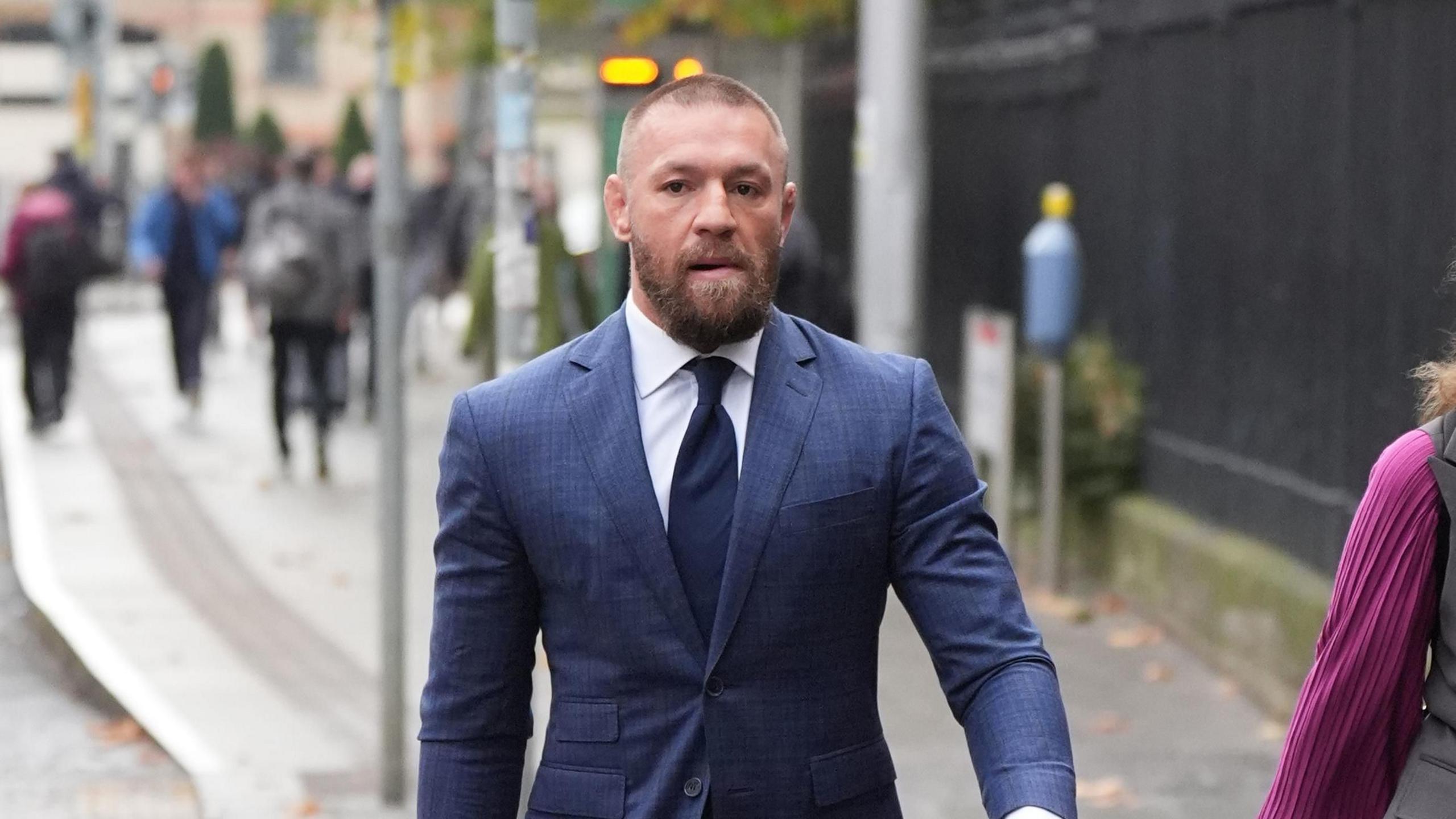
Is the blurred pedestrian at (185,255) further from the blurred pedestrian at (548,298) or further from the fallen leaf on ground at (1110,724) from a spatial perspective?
the fallen leaf on ground at (1110,724)

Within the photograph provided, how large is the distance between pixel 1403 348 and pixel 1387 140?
2.22 ft

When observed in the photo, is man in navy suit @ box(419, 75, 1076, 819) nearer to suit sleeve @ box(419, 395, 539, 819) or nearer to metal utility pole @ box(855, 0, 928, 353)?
suit sleeve @ box(419, 395, 539, 819)

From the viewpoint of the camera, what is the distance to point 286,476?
15.0 metres

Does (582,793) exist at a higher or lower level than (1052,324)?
higher

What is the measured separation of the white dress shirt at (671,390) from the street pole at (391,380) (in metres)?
4.40

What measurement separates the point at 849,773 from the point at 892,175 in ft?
24.7

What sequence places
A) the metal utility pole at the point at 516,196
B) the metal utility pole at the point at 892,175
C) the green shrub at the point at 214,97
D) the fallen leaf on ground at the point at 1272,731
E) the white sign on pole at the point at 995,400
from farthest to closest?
the green shrub at the point at 214,97 → the white sign on pole at the point at 995,400 → the metal utility pole at the point at 892,175 → the fallen leaf on ground at the point at 1272,731 → the metal utility pole at the point at 516,196

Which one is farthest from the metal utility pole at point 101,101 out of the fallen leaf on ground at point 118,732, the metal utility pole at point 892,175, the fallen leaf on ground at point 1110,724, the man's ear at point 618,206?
the man's ear at point 618,206

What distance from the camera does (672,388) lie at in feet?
10.5

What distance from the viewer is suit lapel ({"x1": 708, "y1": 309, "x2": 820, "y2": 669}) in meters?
3.04

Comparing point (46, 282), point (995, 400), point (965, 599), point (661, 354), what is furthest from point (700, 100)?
point (46, 282)

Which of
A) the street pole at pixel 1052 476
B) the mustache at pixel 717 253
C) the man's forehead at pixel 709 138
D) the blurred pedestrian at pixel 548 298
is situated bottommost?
the street pole at pixel 1052 476

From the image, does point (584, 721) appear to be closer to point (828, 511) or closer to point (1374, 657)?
point (828, 511)

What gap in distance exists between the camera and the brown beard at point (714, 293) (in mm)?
3057
